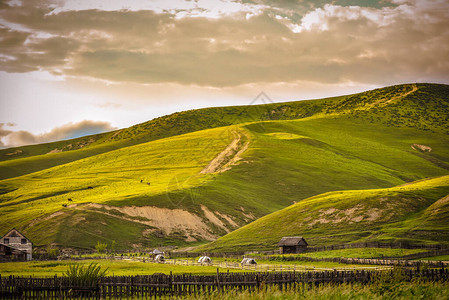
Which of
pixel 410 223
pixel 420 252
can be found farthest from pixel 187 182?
pixel 420 252

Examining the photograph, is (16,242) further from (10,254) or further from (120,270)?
(120,270)

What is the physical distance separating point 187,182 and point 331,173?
52543 mm

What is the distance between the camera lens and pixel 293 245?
9175 centimetres

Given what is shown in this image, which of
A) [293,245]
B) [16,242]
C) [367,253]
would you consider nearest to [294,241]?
[293,245]

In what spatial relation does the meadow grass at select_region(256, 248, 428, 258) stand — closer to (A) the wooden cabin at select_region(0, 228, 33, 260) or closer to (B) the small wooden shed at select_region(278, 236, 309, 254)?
(B) the small wooden shed at select_region(278, 236, 309, 254)

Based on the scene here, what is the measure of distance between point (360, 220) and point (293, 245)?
17.1m

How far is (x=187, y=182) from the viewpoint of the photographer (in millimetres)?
172875

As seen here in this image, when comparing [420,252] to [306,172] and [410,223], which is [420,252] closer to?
[410,223]

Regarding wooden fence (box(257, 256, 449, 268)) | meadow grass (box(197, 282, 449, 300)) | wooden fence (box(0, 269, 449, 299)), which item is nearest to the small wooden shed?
wooden fence (box(257, 256, 449, 268))

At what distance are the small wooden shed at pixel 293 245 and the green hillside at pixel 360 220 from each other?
5816mm

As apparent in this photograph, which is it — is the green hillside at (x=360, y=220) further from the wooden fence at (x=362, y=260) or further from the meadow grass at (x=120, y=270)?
the meadow grass at (x=120, y=270)

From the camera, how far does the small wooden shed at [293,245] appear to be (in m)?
91.3

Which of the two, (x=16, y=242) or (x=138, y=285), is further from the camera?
(x=16, y=242)

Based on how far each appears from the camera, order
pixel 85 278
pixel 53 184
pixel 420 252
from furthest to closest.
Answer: pixel 53 184, pixel 420 252, pixel 85 278
